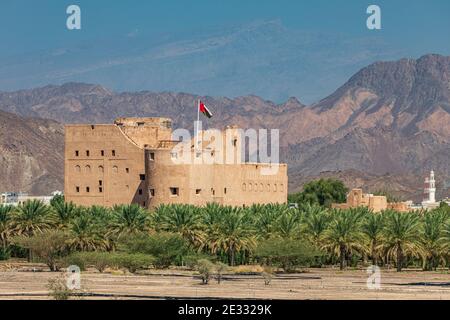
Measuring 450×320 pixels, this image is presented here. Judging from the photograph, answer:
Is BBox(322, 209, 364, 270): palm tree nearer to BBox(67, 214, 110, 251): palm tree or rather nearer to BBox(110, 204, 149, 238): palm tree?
BBox(110, 204, 149, 238): palm tree

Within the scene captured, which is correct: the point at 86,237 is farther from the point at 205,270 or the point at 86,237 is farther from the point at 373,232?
the point at 373,232

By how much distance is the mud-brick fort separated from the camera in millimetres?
110500

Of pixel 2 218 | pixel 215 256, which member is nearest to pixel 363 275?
pixel 215 256

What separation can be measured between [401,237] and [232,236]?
11.6 metres

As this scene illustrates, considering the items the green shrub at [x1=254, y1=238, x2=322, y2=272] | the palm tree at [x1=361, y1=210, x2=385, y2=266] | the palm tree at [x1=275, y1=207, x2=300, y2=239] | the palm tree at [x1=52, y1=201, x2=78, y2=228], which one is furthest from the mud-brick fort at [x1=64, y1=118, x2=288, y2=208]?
the palm tree at [x1=361, y1=210, x2=385, y2=266]

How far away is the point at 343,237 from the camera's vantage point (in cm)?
8562

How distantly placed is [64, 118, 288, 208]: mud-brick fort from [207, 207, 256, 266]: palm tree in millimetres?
22323

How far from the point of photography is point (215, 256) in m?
88.1

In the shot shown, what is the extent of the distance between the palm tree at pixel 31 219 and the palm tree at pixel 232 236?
1271 cm

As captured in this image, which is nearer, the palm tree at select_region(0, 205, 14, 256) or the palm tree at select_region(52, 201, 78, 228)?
the palm tree at select_region(0, 205, 14, 256)
